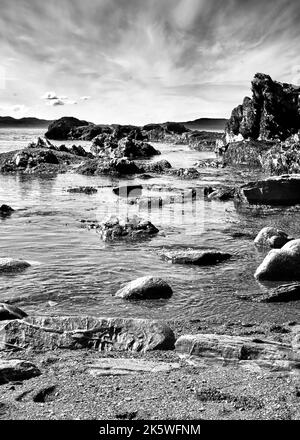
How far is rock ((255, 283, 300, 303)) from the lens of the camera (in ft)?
33.7

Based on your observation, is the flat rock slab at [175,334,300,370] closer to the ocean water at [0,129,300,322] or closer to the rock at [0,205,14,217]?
the ocean water at [0,129,300,322]

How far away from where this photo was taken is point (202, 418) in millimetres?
5051

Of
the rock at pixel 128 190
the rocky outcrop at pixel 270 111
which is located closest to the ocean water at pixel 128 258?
the rock at pixel 128 190

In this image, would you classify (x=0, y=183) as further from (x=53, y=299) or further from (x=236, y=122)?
(x=236, y=122)

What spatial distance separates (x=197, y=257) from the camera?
1310 centimetres

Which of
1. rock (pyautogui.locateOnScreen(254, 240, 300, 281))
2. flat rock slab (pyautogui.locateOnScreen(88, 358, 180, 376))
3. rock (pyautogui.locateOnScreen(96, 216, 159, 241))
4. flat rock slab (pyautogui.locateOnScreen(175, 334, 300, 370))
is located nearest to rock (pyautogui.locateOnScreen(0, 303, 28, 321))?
flat rock slab (pyautogui.locateOnScreen(88, 358, 180, 376))

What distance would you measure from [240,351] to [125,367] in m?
1.66

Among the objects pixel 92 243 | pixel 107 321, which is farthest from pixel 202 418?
pixel 92 243

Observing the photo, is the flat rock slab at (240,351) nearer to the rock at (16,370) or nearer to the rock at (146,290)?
the rock at (16,370)

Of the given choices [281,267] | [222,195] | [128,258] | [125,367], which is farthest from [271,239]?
[222,195]

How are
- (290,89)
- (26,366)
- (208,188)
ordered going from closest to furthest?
(26,366) → (208,188) → (290,89)

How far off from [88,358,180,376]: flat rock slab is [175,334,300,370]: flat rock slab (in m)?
0.48

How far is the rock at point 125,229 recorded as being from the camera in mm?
16344
